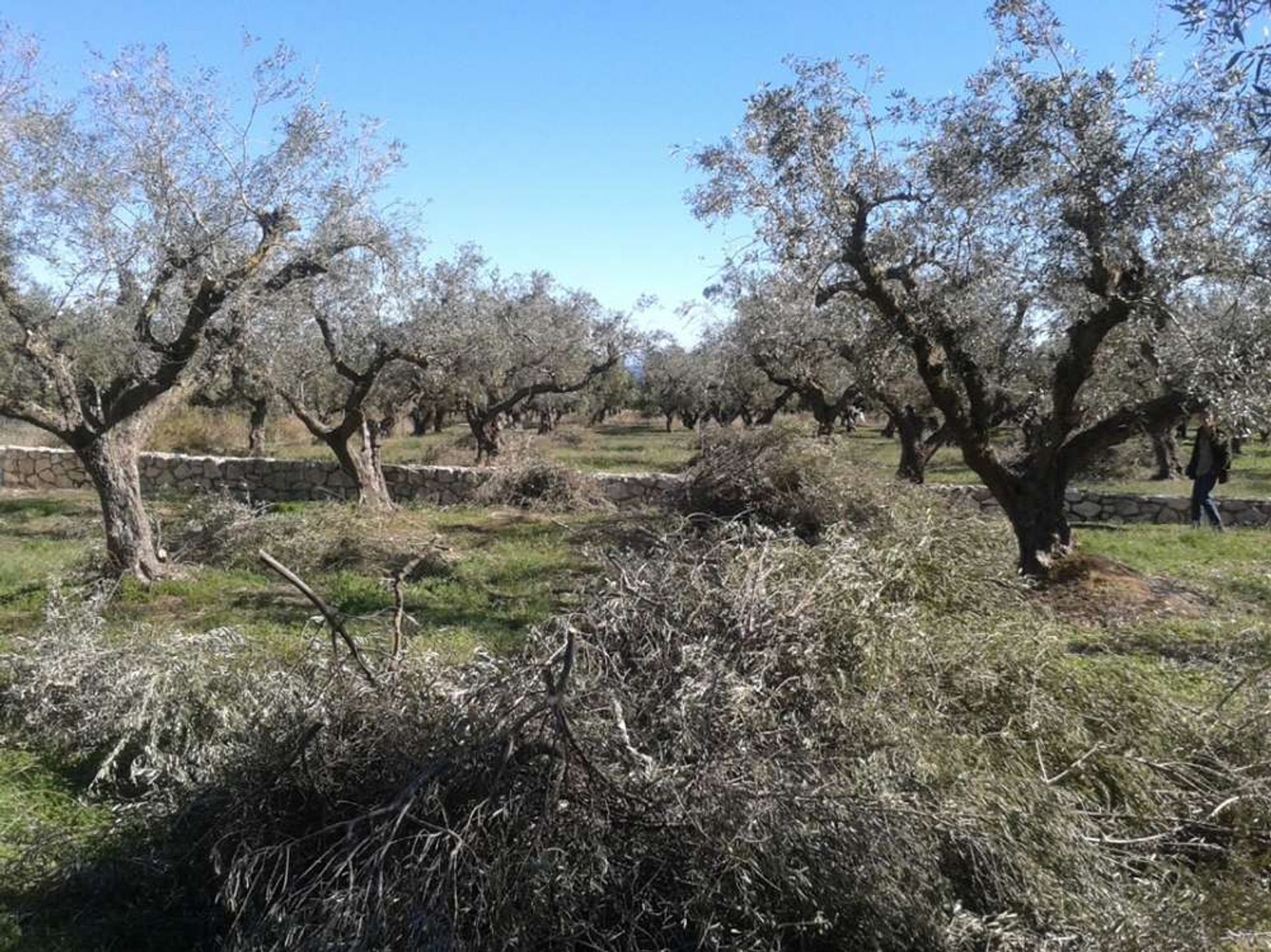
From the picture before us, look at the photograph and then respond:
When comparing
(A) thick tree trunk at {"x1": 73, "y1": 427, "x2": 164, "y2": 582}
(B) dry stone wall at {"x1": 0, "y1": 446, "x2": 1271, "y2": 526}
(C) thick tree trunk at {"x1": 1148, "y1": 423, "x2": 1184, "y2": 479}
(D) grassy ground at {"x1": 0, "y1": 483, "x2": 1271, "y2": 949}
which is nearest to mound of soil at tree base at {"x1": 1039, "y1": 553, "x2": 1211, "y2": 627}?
(D) grassy ground at {"x1": 0, "y1": 483, "x2": 1271, "y2": 949}

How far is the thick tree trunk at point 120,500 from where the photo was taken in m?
9.27

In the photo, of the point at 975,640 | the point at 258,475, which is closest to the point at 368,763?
the point at 975,640

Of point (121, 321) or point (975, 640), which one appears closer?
point (975, 640)

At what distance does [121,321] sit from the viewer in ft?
35.0

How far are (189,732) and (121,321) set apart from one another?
24.2 ft

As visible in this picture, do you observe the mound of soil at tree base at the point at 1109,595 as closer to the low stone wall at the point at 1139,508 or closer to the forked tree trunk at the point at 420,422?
the low stone wall at the point at 1139,508

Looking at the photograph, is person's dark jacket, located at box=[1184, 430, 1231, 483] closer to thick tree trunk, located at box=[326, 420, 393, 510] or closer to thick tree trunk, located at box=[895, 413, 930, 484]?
thick tree trunk, located at box=[895, 413, 930, 484]

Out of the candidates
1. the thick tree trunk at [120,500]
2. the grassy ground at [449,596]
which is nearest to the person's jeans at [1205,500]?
the grassy ground at [449,596]

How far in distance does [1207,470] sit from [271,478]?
1495 cm

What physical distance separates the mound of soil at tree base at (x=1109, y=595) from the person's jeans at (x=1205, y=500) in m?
4.38

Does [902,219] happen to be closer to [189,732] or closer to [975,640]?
[975,640]

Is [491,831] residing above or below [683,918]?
above

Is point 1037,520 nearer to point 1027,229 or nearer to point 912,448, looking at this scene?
point 1027,229

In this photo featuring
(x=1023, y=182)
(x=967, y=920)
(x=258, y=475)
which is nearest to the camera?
(x=967, y=920)
